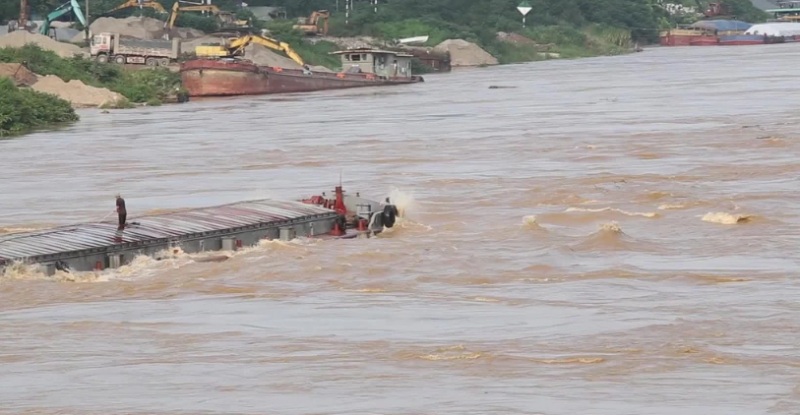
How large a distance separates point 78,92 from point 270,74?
13.3 meters

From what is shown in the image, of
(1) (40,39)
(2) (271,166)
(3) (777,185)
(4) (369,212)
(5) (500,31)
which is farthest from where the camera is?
(5) (500,31)

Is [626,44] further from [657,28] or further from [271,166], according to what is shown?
[271,166]

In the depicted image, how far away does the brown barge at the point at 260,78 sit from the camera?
80.1m

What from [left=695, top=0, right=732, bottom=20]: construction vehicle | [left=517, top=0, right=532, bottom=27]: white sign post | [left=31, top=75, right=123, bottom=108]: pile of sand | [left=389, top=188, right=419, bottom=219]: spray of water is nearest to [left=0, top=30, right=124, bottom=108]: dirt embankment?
[left=31, top=75, right=123, bottom=108]: pile of sand

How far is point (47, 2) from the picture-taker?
10969 centimetres

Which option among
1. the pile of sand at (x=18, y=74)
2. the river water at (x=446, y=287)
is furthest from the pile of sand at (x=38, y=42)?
the river water at (x=446, y=287)

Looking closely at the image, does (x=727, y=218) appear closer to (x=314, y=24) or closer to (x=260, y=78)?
(x=260, y=78)

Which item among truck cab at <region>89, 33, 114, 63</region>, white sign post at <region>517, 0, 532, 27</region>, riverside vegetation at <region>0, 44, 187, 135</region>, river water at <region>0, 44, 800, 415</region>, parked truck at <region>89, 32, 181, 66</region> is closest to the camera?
river water at <region>0, 44, 800, 415</region>

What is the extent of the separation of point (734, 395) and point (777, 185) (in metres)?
18.4

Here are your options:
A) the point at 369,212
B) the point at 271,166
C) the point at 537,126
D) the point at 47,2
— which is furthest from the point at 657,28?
the point at 369,212

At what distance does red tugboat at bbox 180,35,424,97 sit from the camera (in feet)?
263

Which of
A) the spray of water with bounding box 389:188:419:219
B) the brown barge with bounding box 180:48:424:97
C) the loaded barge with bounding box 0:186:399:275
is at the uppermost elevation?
the loaded barge with bounding box 0:186:399:275

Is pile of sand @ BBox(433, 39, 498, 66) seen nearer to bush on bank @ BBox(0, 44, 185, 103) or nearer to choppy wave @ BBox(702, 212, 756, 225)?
bush on bank @ BBox(0, 44, 185, 103)

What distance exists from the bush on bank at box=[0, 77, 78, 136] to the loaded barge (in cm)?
2825
